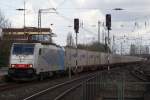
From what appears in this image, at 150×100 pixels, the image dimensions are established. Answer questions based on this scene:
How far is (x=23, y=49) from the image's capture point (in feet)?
131

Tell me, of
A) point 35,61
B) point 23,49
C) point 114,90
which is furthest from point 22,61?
point 114,90

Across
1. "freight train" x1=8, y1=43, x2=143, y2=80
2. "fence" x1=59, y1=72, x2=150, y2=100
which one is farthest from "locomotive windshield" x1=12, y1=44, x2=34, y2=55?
"fence" x1=59, y1=72, x2=150, y2=100

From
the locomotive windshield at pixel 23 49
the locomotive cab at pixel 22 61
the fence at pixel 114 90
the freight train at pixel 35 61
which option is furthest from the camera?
the locomotive windshield at pixel 23 49

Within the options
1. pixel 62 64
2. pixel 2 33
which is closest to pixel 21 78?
pixel 62 64

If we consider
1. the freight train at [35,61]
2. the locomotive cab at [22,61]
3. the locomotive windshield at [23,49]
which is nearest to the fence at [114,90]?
the locomotive cab at [22,61]

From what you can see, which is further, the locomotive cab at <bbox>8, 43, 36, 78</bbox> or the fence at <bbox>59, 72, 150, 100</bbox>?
the locomotive cab at <bbox>8, 43, 36, 78</bbox>

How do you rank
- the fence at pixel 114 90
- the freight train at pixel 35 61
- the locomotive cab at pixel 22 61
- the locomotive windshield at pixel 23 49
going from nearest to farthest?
the fence at pixel 114 90 < the locomotive cab at pixel 22 61 < the freight train at pixel 35 61 < the locomotive windshield at pixel 23 49

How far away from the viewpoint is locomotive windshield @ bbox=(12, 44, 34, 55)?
130ft

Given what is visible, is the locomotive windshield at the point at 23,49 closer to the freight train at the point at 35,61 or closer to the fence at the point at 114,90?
the freight train at the point at 35,61

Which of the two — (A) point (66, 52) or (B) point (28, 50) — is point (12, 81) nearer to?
(B) point (28, 50)

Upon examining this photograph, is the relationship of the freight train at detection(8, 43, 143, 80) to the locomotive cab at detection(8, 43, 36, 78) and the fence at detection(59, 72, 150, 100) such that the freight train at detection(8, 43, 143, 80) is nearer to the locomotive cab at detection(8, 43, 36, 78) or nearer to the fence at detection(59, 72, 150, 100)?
the locomotive cab at detection(8, 43, 36, 78)

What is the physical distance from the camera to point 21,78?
3925 cm

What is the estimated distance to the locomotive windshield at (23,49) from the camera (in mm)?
39594

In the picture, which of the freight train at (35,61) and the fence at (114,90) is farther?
the freight train at (35,61)
